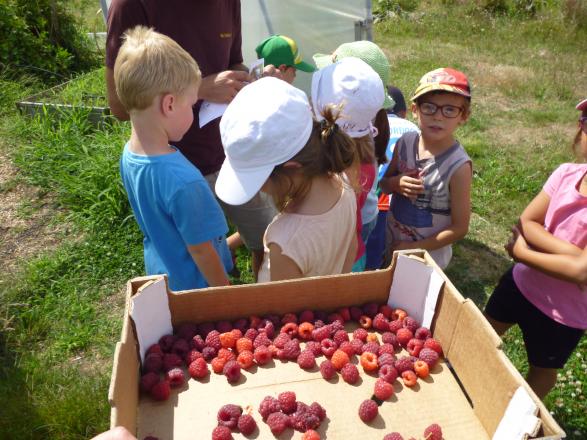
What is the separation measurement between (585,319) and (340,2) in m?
3.45

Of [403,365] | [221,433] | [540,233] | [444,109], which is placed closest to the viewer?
[221,433]

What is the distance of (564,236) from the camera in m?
1.89

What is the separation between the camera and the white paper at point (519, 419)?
1.09m

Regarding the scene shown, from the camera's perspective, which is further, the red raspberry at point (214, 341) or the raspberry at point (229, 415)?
the red raspberry at point (214, 341)

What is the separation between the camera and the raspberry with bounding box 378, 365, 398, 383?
4.70 feet

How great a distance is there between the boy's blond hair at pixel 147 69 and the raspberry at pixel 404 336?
1191 mm

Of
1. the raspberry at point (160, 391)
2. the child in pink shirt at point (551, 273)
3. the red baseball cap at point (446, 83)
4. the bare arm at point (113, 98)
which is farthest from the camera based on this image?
the red baseball cap at point (446, 83)

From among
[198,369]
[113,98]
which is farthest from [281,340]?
[113,98]

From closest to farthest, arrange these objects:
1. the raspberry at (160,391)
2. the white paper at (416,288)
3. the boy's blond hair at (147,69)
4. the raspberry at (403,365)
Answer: the raspberry at (160,391) < the raspberry at (403,365) < the white paper at (416,288) < the boy's blond hair at (147,69)

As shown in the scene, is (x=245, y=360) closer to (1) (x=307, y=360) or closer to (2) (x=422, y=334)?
(1) (x=307, y=360)

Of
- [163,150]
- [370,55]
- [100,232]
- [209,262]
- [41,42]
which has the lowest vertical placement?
[100,232]

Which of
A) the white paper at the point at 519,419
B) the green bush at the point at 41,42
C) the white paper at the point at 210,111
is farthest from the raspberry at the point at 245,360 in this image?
the green bush at the point at 41,42

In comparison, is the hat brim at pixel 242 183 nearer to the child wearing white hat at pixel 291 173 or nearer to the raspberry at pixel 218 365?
the child wearing white hat at pixel 291 173

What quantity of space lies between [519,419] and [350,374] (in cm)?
A: 48
